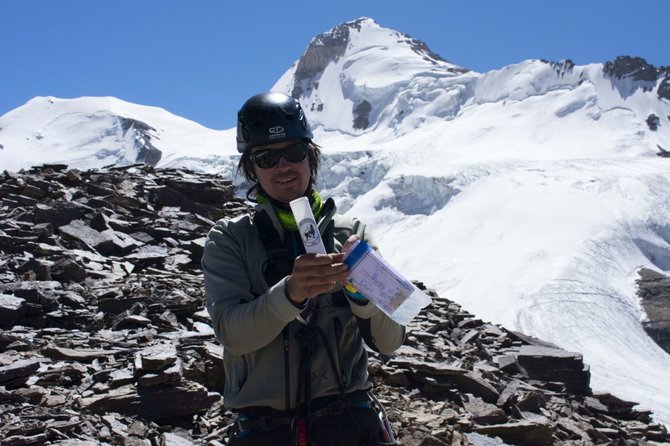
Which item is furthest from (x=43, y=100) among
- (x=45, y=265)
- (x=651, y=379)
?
(x=45, y=265)

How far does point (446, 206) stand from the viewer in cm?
8219

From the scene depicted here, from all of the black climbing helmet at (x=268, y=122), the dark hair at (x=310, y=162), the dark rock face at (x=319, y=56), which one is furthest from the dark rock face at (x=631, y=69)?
the black climbing helmet at (x=268, y=122)

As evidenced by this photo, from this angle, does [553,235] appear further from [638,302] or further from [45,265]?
[45,265]

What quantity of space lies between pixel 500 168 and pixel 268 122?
8691 cm

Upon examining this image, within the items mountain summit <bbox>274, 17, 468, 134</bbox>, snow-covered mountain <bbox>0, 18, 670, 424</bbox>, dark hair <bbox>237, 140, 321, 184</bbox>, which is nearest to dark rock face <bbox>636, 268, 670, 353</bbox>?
snow-covered mountain <bbox>0, 18, 670, 424</bbox>

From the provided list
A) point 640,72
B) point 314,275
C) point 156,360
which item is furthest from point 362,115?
point 314,275

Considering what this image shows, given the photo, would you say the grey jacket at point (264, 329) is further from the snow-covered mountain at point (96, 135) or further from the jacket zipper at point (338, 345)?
the snow-covered mountain at point (96, 135)

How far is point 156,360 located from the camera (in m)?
6.60

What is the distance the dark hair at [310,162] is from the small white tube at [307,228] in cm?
57

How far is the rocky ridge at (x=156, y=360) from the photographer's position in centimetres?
602

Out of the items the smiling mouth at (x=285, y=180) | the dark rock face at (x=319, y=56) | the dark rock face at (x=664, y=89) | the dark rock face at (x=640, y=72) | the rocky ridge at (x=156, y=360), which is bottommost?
the rocky ridge at (x=156, y=360)

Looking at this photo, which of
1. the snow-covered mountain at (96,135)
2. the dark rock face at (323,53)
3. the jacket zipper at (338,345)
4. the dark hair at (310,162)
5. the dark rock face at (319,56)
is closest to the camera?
the jacket zipper at (338,345)

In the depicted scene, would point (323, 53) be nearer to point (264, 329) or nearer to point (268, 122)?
point (268, 122)

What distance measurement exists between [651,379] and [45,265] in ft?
123
